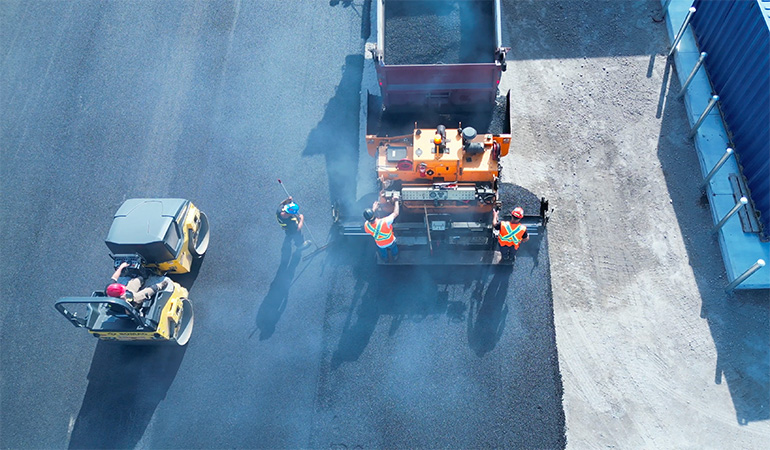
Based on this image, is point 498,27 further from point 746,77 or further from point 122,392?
point 122,392

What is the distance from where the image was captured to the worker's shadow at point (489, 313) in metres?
10.1

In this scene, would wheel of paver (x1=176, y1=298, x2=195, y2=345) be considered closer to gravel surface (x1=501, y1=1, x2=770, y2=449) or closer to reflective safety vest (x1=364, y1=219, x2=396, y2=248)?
reflective safety vest (x1=364, y1=219, x2=396, y2=248)

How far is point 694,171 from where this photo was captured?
11867 mm

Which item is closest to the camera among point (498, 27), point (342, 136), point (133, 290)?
point (133, 290)

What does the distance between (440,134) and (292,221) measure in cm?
357

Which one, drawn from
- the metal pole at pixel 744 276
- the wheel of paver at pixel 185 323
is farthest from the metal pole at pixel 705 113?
the wheel of paver at pixel 185 323

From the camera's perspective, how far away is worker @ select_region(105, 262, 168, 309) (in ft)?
30.3

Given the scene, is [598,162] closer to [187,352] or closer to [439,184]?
[439,184]

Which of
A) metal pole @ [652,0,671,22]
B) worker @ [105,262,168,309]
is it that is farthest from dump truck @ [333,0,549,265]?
metal pole @ [652,0,671,22]

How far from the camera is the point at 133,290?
32.2ft

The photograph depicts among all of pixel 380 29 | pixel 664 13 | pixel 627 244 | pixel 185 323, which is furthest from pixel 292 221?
pixel 664 13

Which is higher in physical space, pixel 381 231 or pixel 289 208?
pixel 381 231

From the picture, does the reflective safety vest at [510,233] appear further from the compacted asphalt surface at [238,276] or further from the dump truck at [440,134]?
the compacted asphalt surface at [238,276]

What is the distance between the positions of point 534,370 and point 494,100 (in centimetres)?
591
